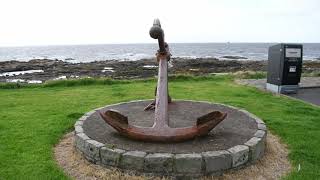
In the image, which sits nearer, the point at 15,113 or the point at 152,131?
the point at 152,131

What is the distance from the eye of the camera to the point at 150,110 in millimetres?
6758

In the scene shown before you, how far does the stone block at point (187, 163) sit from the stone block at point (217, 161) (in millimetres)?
95

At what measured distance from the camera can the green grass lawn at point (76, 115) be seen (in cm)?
466

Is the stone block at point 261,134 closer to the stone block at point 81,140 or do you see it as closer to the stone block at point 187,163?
the stone block at point 187,163

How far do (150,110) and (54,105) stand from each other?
2843 mm

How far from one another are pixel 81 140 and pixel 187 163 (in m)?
1.59

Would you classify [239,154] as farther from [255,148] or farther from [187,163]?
[187,163]

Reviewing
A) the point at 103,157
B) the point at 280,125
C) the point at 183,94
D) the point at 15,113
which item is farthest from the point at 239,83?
the point at 103,157

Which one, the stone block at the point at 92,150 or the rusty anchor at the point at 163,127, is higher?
the rusty anchor at the point at 163,127

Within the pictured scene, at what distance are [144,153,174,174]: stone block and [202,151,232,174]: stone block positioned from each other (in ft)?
1.35

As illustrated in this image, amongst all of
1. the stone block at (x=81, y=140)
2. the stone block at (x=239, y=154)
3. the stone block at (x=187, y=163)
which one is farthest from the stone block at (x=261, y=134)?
the stone block at (x=81, y=140)

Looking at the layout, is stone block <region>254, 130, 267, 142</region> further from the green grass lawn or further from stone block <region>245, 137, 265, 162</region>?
the green grass lawn

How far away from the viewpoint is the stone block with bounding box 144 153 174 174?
13.4ft

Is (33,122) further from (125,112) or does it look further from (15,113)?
(125,112)
